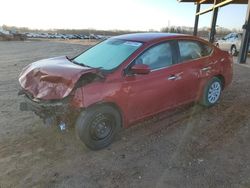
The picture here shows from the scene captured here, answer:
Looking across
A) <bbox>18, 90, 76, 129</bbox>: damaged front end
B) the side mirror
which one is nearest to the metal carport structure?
the side mirror

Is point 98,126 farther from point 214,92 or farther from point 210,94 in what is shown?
point 214,92

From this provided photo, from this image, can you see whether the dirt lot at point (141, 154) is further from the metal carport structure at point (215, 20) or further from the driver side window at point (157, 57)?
the metal carport structure at point (215, 20)

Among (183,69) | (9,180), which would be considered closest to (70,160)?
(9,180)

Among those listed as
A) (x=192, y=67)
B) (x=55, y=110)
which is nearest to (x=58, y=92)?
(x=55, y=110)

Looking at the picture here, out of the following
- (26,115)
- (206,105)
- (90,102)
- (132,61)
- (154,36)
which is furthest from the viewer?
(206,105)

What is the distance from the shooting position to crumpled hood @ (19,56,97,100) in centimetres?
377

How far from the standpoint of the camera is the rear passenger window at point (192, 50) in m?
5.12

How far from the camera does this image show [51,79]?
3.95 m

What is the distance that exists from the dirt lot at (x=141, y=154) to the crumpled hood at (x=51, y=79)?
878 mm

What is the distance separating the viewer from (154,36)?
4.95 meters

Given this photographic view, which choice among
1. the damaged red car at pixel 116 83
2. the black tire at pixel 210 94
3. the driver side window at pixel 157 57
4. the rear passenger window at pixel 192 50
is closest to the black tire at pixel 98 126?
the damaged red car at pixel 116 83

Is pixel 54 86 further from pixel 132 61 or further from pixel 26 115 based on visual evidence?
pixel 26 115

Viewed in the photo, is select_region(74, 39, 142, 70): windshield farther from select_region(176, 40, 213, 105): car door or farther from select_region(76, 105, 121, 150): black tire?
select_region(176, 40, 213, 105): car door

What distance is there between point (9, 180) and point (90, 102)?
4.61 feet
